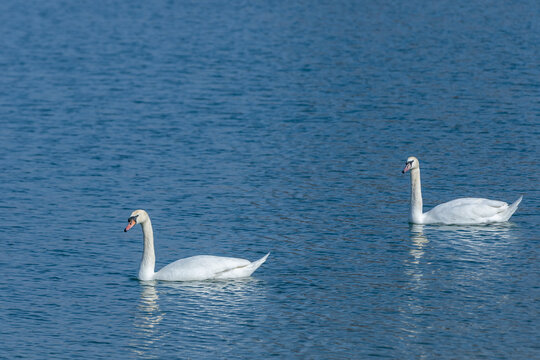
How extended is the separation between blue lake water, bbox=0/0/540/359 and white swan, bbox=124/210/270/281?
331 millimetres

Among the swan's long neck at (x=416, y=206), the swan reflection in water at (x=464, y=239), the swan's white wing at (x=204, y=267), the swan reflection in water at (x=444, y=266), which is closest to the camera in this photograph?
the swan reflection in water at (x=444, y=266)

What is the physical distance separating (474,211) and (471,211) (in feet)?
0.27

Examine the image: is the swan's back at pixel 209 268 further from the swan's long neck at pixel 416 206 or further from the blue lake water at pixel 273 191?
the swan's long neck at pixel 416 206

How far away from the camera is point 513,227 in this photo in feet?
101

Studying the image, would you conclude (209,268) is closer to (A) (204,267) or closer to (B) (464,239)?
(A) (204,267)

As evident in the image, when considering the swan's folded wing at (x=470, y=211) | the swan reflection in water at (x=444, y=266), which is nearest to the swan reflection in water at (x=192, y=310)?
the swan reflection in water at (x=444, y=266)

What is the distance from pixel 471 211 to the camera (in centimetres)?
3041

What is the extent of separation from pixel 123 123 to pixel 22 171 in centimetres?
942

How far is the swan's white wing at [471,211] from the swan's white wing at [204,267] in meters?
7.07

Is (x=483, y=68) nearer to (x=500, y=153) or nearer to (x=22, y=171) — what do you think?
(x=500, y=153)

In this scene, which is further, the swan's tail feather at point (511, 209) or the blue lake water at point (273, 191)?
the swan's tail feather at point (511, 209)

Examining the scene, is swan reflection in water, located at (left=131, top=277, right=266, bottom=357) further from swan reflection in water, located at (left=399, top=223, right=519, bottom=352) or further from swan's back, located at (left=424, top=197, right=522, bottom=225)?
swan's back, located at (left=424, top=197, right=522, bottom=225)

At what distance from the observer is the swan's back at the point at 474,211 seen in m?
30.4

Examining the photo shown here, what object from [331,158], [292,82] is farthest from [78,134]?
[292,82]
